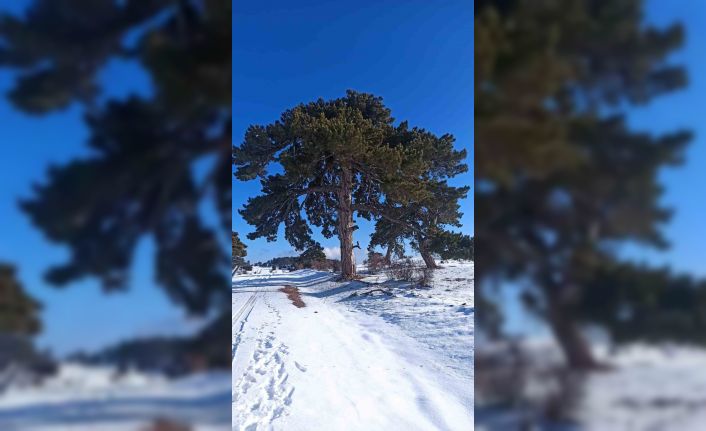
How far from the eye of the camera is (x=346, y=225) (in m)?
9.85

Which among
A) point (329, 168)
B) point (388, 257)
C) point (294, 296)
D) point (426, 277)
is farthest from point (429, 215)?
point (294, 296)

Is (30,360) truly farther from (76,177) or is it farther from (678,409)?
(678,409)

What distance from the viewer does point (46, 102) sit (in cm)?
68

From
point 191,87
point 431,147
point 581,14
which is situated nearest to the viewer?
point 581,14

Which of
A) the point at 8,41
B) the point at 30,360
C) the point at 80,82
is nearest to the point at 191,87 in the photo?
the point at 80,82

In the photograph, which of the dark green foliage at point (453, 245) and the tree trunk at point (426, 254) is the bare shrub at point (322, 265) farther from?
the dark green foliage at point (453, 245)

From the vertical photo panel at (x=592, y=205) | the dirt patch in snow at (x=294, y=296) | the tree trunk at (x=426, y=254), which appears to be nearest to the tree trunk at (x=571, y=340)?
the vertical photo panel at (x=592, y=205)

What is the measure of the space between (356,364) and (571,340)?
3.38 metres

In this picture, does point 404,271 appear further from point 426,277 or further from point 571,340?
point 571,340

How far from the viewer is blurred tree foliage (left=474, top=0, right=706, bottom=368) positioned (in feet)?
2.03

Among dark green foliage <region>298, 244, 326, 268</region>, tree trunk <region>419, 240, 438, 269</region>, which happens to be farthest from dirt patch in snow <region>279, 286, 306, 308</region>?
tree trunk <region>419, 240, 438, 269</region>

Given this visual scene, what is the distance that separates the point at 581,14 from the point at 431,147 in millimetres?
9184

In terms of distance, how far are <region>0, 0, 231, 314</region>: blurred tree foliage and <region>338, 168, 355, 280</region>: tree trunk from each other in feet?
29.2

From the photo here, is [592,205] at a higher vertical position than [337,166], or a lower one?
lower
